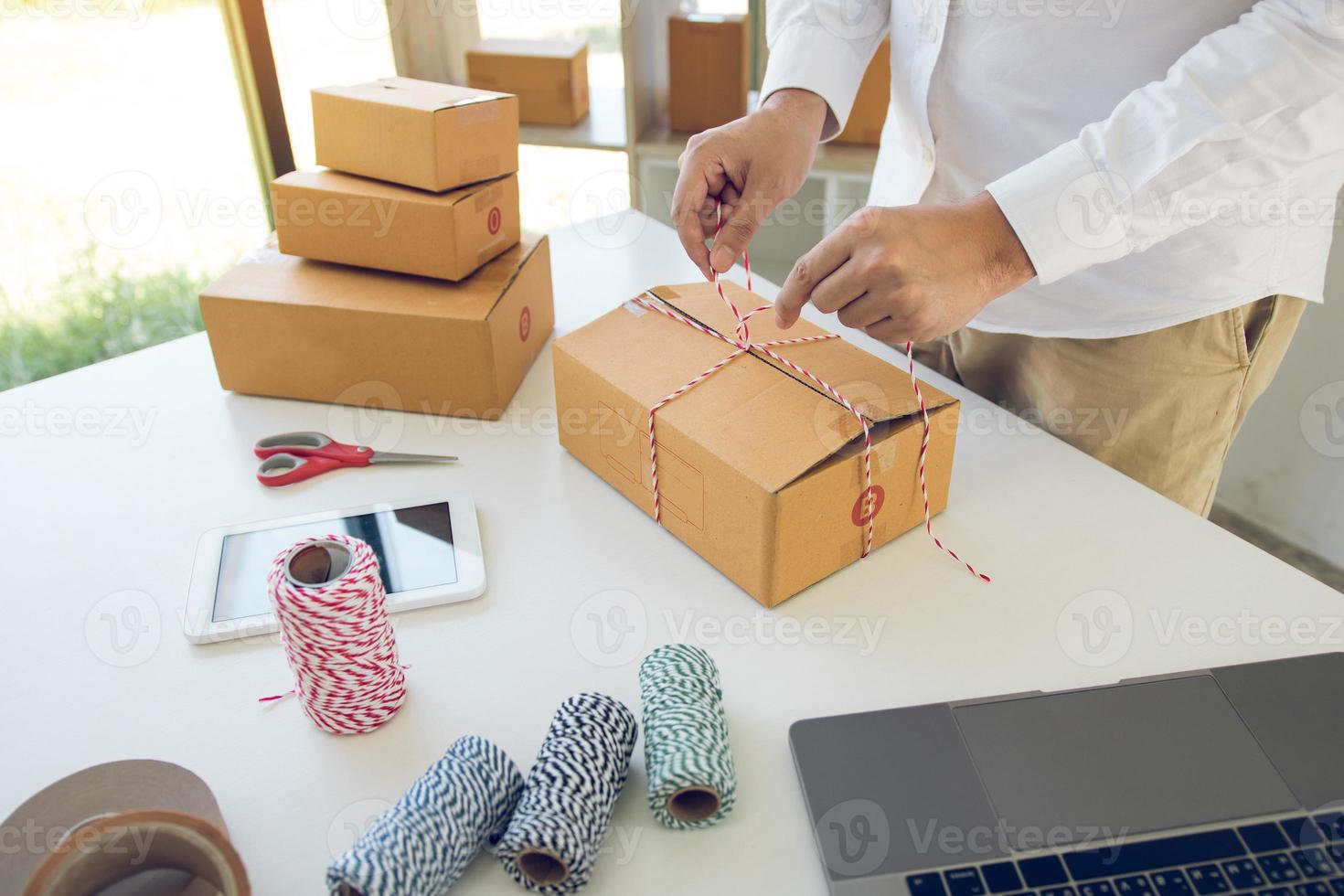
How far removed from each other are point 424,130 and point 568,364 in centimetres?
32

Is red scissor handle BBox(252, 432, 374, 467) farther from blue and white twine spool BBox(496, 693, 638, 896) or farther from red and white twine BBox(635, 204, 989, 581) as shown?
blue and white twine spool BBox(496, 693, 638, 896)

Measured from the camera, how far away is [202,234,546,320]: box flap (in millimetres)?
1097

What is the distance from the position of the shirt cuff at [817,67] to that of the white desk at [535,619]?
15.8 inches

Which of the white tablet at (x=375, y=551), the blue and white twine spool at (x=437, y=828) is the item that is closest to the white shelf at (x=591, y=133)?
the white tablet at (x=375, y=551)

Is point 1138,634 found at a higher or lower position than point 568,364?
lower

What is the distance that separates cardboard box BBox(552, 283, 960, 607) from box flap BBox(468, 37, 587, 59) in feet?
4.80

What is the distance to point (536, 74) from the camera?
227 cm

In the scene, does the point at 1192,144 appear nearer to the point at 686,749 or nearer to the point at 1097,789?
the point at 1097,789

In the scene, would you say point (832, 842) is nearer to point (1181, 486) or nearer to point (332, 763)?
point (332, 763)

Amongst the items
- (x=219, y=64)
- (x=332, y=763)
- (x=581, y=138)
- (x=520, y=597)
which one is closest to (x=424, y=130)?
(x=520, y=597)

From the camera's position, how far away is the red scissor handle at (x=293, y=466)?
Result: 3.33 ft

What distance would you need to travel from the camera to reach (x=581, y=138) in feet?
7.50

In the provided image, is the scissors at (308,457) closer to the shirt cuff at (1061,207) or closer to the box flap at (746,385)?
the box flap at (746,385)

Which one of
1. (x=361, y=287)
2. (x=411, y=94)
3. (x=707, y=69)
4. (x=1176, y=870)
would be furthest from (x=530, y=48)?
(x=1176, y=870)
